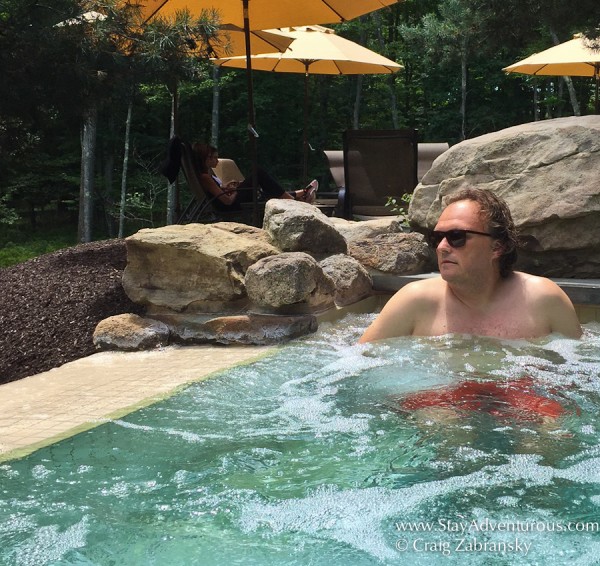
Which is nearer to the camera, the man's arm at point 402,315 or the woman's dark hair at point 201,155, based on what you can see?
the man's arm at point 402,315

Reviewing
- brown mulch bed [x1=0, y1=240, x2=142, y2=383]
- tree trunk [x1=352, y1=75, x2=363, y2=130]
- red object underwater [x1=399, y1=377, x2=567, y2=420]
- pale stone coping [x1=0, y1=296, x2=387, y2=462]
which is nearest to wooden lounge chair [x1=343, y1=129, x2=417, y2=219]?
brown mulch bed [x1=0, y1=240, x2=142, y2=383]

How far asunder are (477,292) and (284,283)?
5.26ft

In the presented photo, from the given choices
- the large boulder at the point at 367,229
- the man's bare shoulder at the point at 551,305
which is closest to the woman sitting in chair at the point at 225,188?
the large boulder at the point at 367,229

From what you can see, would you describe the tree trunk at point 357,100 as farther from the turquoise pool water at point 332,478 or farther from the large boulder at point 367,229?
the turquoise pool water at point 332,478

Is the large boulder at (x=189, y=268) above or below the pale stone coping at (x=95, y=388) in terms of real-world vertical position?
above

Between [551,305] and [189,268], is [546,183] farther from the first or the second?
[189,268]

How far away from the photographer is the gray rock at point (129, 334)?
457cm

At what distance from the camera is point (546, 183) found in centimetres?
520

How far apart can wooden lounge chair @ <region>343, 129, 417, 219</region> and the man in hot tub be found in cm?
561

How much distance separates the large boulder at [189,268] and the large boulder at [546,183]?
5.01 ft

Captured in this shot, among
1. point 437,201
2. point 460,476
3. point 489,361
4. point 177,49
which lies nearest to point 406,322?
point 489,361

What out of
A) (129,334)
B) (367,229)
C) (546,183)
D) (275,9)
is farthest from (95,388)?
(275,9)

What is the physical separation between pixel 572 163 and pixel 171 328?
289cm

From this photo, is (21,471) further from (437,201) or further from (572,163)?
(572,163)
